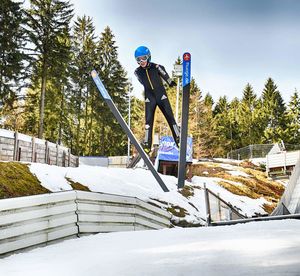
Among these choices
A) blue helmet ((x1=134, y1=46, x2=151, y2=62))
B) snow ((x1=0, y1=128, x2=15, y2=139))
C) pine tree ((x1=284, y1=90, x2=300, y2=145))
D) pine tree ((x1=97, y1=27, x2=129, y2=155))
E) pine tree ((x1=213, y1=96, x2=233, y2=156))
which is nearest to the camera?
blue helmet ((x1=134, y1=46, x2=151, y2=62))

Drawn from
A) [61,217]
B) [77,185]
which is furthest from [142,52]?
[77,185]

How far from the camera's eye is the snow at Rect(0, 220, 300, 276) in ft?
9.95

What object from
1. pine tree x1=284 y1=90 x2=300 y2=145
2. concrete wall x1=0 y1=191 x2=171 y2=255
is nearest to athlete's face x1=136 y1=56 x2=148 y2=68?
concrete wall x1=0 y1=191 x2=171 y2=255

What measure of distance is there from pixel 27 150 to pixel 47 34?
19347 millimetres

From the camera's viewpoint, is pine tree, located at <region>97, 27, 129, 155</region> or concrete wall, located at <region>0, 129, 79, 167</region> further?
pine tree, located at <region>97, 27, 129, 155</region>

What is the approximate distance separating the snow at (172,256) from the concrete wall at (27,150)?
9475 mm

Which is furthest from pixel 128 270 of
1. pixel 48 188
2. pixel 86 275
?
pixel 48 188

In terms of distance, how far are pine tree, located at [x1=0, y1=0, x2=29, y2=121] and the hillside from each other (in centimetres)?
1433

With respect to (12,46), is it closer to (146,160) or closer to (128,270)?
(146,160)

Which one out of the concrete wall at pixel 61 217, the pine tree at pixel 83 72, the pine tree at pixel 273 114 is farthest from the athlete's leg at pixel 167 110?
the pine tree at pixel 273 114

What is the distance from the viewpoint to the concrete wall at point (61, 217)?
463cm

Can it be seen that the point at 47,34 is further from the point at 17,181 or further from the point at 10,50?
the point at 17,181

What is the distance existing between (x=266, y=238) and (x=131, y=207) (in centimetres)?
359

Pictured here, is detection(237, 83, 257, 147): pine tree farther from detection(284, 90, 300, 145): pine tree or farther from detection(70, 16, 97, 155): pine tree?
detection(70, 16, 97, 155): pine tree
